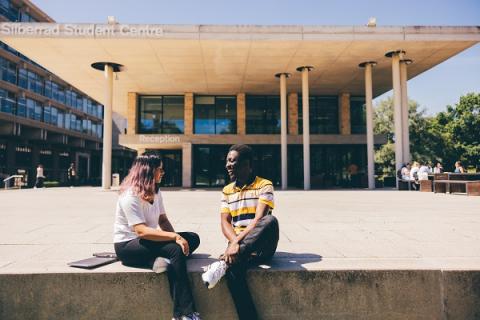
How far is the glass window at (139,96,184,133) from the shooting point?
2488 centimetres

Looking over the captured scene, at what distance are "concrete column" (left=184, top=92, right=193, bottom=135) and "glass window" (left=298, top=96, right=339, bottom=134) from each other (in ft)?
26.3

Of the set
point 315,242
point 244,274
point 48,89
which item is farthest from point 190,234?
point 48,89

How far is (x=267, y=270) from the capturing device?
3.13 meters

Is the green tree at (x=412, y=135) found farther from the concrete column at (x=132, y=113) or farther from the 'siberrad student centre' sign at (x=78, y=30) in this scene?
the 'siberrad student centre' sign at (x=78, y=30)

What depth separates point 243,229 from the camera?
336 centimetres

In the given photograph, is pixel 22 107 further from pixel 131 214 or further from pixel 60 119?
pixel 131 214

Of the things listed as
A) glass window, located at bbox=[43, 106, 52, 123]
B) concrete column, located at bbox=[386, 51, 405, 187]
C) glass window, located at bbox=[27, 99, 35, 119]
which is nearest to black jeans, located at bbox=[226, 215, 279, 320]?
concrete column, located at bbox=[386, 51, 405, 187]

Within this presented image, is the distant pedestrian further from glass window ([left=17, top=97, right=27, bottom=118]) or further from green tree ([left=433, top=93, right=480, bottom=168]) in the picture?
green tree ([left=433, top=93, right=480, bottom=168])

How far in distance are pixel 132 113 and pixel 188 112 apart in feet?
13.3

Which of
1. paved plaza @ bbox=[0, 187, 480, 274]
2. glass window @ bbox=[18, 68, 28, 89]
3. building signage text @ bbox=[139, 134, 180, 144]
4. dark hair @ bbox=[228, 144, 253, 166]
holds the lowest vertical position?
paved plaza @ bbox=[0, 187, 480, 274]

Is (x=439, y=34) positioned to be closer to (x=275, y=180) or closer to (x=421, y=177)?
(x=421, y=177)

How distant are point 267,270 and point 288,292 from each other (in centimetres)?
30

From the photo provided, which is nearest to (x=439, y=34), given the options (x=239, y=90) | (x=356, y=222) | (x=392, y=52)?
(x=392, y=52)

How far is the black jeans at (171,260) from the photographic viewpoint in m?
2.87
